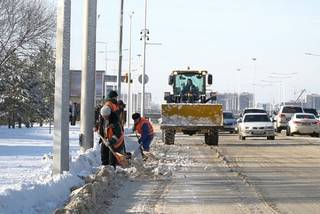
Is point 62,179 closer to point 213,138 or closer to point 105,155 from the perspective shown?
point 105,155

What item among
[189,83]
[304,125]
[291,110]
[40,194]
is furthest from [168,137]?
[291,110]

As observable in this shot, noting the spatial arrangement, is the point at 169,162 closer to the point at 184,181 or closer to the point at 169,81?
the point at 184,181

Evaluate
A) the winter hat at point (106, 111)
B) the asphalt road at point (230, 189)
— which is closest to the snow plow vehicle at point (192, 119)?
the asphalt road at point (230, 189)

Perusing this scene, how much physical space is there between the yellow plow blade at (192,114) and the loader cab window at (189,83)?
12.5ft

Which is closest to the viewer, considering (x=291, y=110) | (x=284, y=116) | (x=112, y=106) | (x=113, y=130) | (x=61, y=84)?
(x=61, y=84)

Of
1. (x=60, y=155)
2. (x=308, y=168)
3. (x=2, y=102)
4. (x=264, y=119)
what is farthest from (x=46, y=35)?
(x=60, y=155)

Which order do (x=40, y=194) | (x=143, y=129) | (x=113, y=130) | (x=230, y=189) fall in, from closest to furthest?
(x=40, y=194) < (x=230, y=189) < (x=113, y=130) < (x=143, y=129)

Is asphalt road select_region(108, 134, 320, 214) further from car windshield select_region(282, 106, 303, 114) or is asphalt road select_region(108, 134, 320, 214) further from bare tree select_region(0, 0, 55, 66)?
car windshield select_region(282, 106, 303, 114)

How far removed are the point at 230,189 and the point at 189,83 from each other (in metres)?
19.6

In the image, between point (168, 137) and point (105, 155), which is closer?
point (105, 155)

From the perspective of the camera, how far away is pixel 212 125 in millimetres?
29266

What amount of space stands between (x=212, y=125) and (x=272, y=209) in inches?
717

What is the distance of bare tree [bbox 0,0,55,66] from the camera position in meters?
39.1

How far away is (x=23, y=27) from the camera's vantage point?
40125mm
